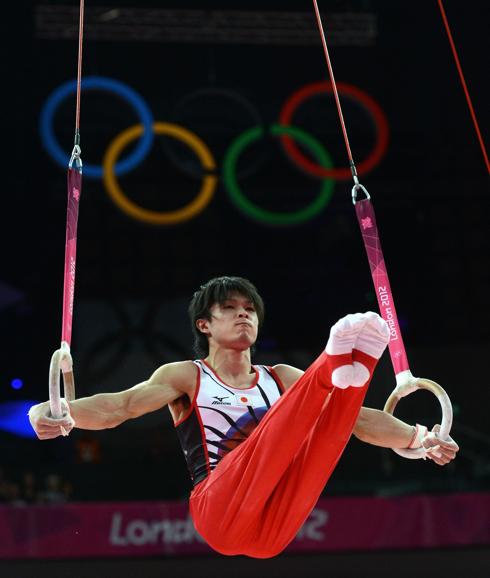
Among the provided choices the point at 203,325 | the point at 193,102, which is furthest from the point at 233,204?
the point at 203,325

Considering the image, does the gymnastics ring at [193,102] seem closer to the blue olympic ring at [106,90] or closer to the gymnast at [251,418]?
the blue olympic ring at [106,90]

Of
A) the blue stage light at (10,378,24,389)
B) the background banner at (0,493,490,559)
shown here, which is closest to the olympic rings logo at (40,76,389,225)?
the blue stage light at (10,378,24,389)

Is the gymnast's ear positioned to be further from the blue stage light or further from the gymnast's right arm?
the blue stage light

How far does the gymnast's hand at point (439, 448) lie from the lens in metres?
3.60

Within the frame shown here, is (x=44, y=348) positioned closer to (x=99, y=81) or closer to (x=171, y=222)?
(x=171, y=222)

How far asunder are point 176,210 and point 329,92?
6.71 ft

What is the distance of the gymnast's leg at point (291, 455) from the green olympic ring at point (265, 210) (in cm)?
623

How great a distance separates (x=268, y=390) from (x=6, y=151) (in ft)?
20.7

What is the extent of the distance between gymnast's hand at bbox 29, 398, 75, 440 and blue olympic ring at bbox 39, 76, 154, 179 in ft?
20.4

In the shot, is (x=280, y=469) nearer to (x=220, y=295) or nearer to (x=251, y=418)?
(x=251, y=418)

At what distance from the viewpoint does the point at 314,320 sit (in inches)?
386

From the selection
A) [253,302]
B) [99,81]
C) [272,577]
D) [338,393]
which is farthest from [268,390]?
[99,81]

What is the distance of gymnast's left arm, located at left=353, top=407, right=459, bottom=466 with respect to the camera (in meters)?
3.63

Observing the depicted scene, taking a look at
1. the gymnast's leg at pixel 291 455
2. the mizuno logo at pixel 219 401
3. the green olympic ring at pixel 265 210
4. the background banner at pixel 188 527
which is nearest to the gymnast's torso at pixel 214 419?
the mizuno logo at pixel 219 401
